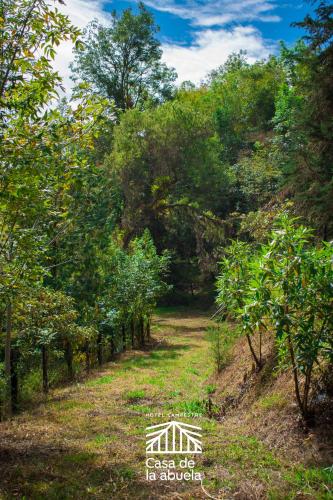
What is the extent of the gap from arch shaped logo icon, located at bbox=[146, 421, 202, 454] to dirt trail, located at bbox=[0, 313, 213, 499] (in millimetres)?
170

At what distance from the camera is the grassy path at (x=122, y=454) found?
13.7 ft

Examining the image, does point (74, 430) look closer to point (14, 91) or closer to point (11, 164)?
point (11, 164)

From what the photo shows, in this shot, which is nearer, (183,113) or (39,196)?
(39,196)

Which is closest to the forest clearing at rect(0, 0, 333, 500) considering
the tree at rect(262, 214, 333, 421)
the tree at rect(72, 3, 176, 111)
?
the tree at rect(262, 214, 333, 421)

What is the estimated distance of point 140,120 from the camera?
82.7ft

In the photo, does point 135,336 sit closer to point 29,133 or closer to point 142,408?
point 142,408

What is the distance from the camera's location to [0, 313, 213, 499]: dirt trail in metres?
4.28

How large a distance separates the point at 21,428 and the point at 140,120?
21166 millimetres

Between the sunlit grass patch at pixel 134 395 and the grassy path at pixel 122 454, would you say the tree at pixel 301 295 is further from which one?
the sunlit grass patch at pixel 134 395

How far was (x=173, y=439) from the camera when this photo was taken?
18.2ft

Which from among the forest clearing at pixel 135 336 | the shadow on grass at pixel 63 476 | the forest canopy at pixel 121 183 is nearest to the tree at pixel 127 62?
the forest canopy at pixel 121 183

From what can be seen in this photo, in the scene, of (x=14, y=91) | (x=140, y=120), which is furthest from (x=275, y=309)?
(x=140, y=120)

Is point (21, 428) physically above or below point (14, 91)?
below

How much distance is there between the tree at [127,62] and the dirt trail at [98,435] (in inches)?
1014
